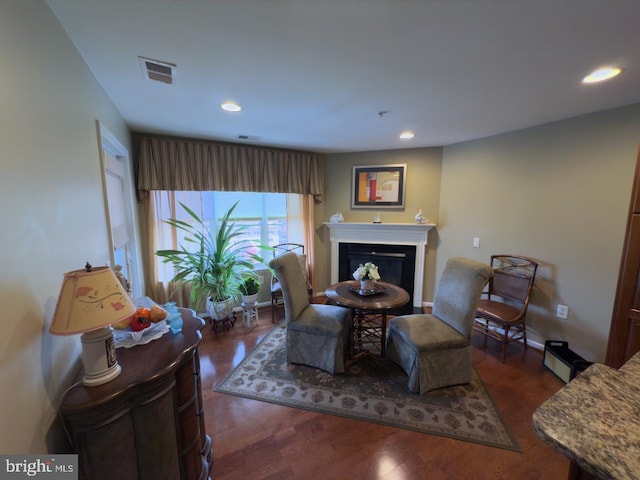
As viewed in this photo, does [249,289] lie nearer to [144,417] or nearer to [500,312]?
[144,417]

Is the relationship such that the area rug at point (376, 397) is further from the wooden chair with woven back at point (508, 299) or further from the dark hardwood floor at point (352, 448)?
the wooden chair with woven back at point (508, 299)

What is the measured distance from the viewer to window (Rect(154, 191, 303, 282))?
3.19 m

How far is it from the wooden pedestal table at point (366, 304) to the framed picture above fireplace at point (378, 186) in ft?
5.26

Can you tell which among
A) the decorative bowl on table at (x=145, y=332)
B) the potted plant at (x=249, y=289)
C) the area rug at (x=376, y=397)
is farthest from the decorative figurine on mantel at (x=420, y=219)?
the decorative bowl on table at (x=145, y=332)

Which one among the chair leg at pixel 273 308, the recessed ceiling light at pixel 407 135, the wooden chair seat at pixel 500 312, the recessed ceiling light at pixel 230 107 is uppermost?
the recessed ceiling light at pixel 407 135

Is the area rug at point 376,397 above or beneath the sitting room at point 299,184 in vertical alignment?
beneath

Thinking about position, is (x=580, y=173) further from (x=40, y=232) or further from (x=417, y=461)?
(x=40, y=232)

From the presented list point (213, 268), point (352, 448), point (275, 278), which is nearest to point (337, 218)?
point (275, 278)

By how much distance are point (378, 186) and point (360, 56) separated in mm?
2580

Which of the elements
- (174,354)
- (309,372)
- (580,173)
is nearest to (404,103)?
(580,173)

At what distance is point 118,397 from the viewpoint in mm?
945

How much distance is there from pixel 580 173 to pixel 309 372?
10.2 feet

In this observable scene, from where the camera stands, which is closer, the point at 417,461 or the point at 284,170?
the point at 417,461

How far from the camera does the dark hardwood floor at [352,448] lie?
1.52 m
